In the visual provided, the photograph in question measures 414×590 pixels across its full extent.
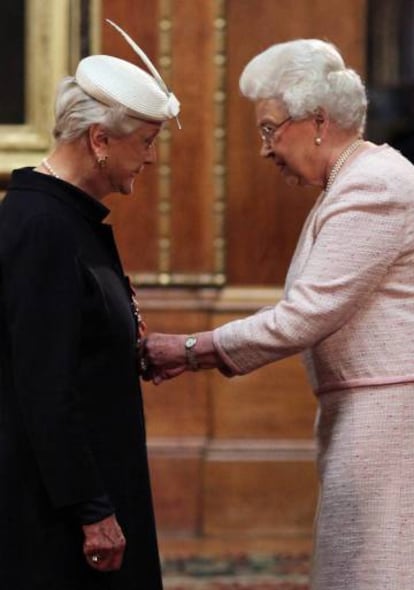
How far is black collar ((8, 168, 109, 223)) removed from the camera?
390 cm

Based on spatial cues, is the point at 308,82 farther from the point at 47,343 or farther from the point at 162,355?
the point at 47,343

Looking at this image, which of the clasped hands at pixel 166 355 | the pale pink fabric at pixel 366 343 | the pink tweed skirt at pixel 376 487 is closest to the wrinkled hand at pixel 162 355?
the clasped hands at pixel 166 355

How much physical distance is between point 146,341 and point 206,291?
335cm

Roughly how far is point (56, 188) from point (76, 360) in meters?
0.37

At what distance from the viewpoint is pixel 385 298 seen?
4.20 metres

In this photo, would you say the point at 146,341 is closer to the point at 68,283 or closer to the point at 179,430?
the point at 68,283

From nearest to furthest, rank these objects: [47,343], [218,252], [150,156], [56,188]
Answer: [47,343]
[56,188]
[150,156]
[218,252]

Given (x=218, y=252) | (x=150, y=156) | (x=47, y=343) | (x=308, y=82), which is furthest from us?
(x=218, y=252)

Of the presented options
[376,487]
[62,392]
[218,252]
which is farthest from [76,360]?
[218,252]

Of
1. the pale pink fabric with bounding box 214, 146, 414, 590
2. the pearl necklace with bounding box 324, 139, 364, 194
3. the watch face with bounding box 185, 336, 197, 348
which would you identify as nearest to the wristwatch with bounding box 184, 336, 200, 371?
the watch face with bounding box 185, 336, 197, 348

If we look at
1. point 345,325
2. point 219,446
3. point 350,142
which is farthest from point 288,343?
point 219,446

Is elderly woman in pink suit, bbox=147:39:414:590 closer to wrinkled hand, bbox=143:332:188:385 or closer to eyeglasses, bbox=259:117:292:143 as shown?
eyeglasses, bbox=259:117:292:143

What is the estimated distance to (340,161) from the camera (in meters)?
4.32

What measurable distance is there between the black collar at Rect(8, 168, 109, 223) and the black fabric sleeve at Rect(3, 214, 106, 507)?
0.10 metres
